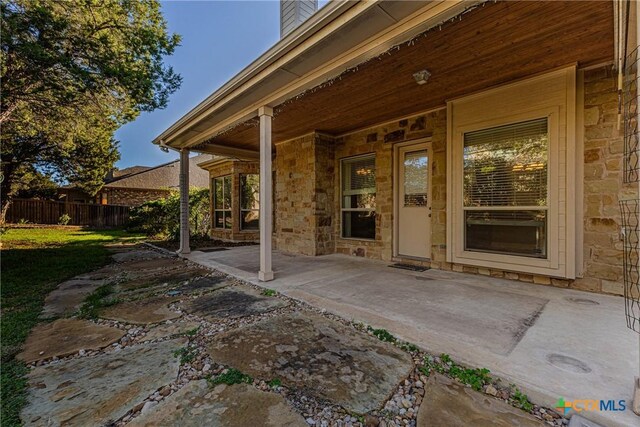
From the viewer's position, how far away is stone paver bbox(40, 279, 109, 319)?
112 inches

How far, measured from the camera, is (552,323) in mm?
2283

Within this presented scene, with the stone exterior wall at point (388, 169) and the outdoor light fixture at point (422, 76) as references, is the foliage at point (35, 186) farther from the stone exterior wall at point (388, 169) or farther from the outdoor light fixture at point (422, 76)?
the outdoor light fixture at point (422, 76)

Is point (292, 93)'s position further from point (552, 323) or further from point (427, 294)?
point (552, 323)

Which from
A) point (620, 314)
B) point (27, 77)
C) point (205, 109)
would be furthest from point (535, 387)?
point (27, 77)

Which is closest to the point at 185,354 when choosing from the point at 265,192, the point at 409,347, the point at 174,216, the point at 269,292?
the point at 269,292

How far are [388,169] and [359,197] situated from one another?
91 cm

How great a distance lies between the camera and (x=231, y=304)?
2.94 meters

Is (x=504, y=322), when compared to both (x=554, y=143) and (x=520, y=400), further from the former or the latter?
(x=554, y=143)

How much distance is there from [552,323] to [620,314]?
0.79m

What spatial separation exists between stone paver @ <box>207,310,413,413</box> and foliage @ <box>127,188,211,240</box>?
25.3 ft

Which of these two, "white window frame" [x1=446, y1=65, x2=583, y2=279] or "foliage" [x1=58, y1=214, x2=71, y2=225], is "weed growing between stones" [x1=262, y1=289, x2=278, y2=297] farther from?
"foliage" [x1=58, y1=214, x2=71, y2=225]

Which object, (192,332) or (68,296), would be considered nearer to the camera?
(192,332)

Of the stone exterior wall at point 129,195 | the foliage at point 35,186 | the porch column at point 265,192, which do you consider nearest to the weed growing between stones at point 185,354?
the porch column at point 265,192

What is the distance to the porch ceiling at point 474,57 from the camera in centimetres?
232
